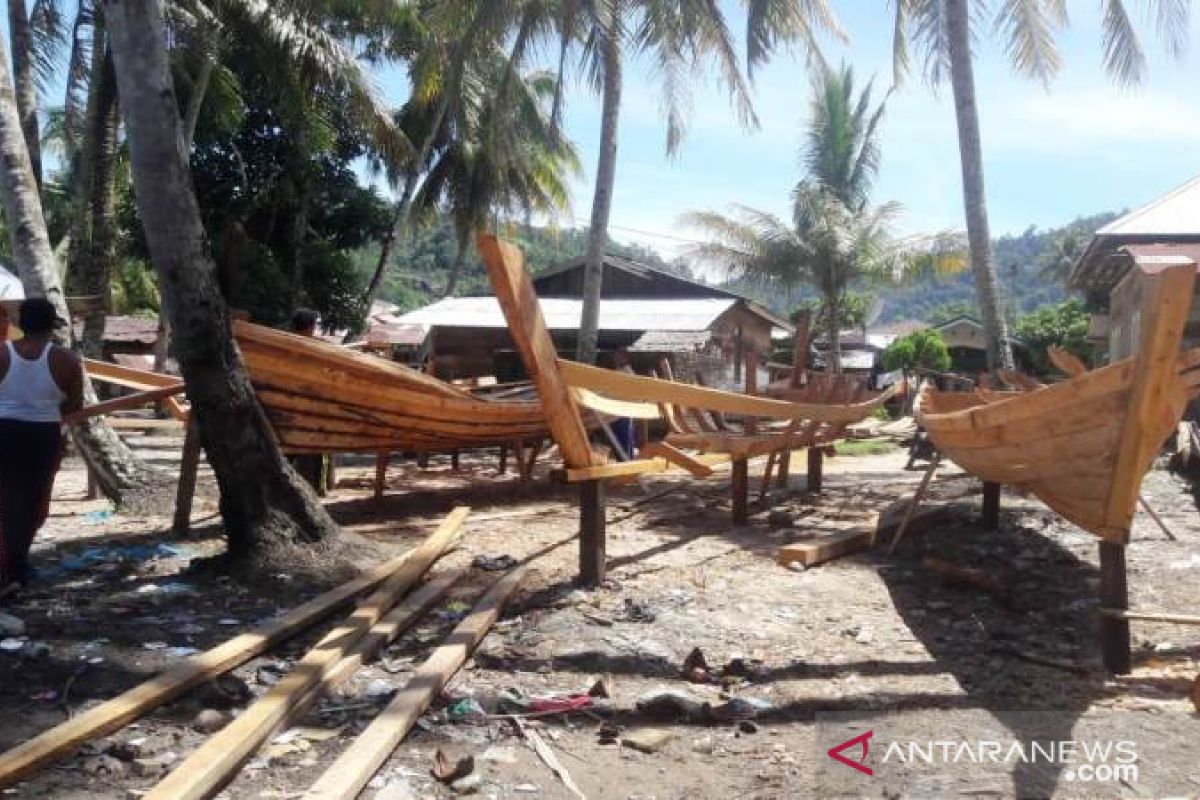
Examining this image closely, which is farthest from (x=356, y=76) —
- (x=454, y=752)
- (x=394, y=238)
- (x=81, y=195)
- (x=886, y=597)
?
(x=454, y=752)

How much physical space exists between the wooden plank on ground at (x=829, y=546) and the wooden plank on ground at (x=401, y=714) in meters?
2.02

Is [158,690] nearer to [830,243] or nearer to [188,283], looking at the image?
[188,283]

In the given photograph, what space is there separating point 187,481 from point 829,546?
4.01 meters

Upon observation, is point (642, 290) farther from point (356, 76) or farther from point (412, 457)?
point (412, 457)

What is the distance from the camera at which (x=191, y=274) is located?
4.75 metres

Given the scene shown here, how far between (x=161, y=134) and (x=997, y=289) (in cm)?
866

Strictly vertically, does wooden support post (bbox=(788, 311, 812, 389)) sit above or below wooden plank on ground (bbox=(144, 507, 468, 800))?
above

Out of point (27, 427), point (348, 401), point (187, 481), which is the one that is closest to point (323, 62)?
Answer: point (348, 401)

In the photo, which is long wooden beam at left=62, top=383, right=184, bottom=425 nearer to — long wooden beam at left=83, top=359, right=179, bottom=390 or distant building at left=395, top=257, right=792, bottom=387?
long wooden beam at left=83, top=359, right=179, bottom=390

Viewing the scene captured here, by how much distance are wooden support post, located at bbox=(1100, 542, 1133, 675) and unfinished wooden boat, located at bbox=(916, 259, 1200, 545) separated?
0.29ft

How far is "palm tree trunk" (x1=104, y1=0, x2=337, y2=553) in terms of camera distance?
4.73 m

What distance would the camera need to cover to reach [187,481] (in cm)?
570

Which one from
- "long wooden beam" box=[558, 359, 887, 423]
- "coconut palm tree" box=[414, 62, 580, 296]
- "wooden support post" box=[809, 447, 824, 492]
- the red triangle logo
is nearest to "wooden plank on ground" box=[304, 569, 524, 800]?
"long wooden beam" box=[558, 359, 887, 423]

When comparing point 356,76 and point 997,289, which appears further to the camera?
point 356,76
